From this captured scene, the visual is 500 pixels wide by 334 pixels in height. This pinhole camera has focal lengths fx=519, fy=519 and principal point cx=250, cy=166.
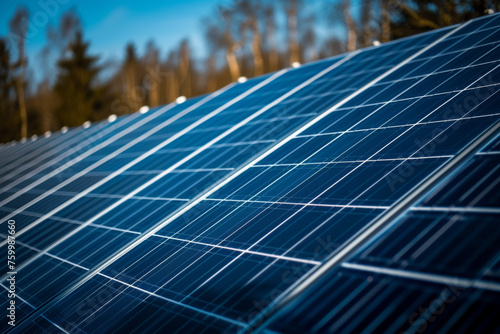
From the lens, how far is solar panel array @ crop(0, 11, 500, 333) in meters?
3.30

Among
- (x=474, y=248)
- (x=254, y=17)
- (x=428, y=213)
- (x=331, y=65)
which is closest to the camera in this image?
(x=474, y=248)

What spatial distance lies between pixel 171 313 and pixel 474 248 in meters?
2.40

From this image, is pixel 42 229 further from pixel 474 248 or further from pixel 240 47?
pixel 240 47

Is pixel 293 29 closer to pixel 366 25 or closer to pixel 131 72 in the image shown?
pixel 366 25

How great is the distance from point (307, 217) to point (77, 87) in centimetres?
5335

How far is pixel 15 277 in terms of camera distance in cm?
664

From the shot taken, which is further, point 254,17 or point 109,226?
point 254,17

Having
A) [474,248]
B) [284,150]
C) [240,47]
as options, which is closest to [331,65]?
[284,150]

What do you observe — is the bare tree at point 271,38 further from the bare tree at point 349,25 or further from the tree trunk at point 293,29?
the bare tree at point 349,25

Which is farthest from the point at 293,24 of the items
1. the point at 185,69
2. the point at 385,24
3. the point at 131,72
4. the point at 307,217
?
the point at 307,217

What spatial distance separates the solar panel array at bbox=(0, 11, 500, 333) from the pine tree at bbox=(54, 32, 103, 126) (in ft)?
150

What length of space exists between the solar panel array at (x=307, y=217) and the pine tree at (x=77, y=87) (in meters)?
45.7

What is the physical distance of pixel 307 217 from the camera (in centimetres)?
465

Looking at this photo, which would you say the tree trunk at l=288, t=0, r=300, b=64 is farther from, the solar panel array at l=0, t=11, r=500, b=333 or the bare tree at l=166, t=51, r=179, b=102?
the solar panel array at l=0, t=11, r=500, b=333
